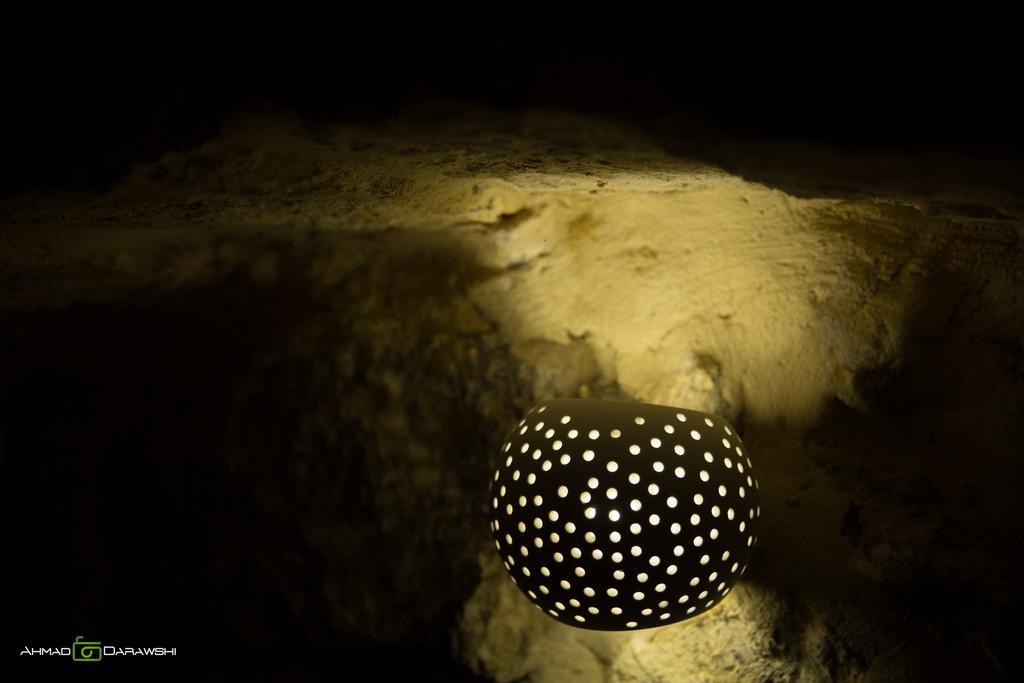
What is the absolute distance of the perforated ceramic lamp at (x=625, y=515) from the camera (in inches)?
34.0

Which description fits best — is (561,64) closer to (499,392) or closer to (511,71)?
(511,71)

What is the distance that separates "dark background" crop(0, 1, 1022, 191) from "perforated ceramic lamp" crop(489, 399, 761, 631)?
43 centimetres

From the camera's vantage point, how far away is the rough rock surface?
1.03 m

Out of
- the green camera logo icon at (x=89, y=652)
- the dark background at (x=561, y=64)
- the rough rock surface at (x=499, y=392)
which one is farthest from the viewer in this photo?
the green camera logo icon at (x=89, y=652)

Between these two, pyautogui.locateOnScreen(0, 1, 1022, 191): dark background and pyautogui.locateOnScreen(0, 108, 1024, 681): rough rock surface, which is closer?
pyautogui.locateOnScreen(0, 1, 1022, 191): dark background

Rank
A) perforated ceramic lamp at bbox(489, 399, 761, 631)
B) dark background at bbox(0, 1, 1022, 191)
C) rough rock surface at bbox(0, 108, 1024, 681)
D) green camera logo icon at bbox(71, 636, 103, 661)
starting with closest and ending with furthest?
1. dark background at bbox(0, 1, 1022, 191)
2. perforated ceramic lamp at bbox(489, 399, 761, 631)
3. rough rock surface at bbox(0, 108, 1024, 681)
4. green camera logo icon at bbox(71, 636, 103, 661)

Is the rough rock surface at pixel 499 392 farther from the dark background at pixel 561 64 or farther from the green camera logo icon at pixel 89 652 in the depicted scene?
the dark background at pixel 561 64

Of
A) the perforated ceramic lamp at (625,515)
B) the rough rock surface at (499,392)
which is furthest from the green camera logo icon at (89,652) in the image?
the perforated ceramic lamp at (625,515)

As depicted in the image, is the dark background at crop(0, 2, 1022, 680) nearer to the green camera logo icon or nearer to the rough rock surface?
the rough rock surface

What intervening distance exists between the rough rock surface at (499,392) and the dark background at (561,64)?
34cm

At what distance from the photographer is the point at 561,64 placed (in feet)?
1.73

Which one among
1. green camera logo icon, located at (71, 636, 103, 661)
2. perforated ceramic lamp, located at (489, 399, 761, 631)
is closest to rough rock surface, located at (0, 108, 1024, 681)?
green camera logo icon, located at (71, 636, 103, 661)

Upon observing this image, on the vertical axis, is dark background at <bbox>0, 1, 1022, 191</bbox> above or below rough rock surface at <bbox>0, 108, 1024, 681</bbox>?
above

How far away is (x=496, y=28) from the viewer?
1.67ft
